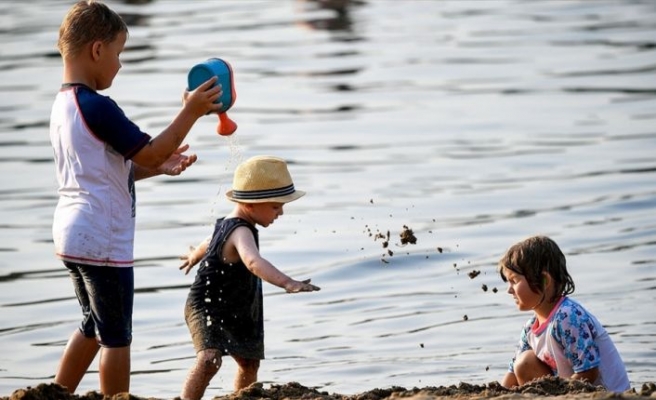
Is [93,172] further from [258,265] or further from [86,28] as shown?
[258,265]

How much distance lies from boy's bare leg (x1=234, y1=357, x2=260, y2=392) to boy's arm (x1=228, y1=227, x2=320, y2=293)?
0.65 meters

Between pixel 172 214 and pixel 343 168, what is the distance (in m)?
1.94

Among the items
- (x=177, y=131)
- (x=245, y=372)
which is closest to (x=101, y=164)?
(x=177, y=131)

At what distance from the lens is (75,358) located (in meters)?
6.77

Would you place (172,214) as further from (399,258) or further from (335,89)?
(335,89)

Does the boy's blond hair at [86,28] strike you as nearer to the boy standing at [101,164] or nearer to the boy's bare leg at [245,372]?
the boy standing at [101,164]

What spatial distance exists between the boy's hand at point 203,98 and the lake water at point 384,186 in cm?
74

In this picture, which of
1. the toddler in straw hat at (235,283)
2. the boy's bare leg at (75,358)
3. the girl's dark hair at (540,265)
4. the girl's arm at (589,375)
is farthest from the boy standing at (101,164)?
the girl's arm at (589,375)

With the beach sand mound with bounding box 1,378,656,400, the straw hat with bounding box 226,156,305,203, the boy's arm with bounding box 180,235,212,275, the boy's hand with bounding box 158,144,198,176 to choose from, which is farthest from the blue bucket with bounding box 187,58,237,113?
the beach sand mound with bounding box 1,378,656,400

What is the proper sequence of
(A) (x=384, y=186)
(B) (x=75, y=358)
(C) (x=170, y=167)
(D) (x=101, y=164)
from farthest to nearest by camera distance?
(A) (x=384, y=186) < (C) (x=170, y=167) < (B) (x=75, y=358) < (D) (x=101, y=164)

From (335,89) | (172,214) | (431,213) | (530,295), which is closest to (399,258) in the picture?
(431,213)

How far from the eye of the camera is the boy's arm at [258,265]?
21.4ft

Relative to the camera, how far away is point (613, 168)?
518 inches

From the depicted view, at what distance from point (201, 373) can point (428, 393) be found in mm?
1300
